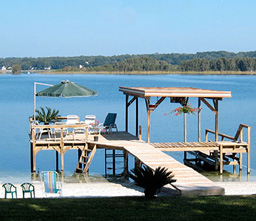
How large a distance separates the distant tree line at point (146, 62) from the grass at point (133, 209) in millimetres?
121917

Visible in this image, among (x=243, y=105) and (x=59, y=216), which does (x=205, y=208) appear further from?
(x=243, y=105)

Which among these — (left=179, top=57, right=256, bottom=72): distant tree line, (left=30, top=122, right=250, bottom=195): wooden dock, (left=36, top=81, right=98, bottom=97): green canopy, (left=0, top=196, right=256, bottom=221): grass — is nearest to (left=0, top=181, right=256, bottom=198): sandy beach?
(left=30, top=122, right=250, bottom=195): wooden dock

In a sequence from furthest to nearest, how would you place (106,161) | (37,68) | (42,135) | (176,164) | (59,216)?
(37,68), (106,161), (42,135), (176,164), (59,216)

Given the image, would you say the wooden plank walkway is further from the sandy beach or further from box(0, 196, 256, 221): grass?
box(0, 196, 256, 221): grass

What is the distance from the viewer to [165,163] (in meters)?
11.6

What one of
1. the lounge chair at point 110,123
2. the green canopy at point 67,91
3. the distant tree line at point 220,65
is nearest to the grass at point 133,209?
the green canopy at point 67,91

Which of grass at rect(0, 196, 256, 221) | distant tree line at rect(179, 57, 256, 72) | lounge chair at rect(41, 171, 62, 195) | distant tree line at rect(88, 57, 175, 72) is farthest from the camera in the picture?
distant tree line at rect(88, 57, 175, 72)

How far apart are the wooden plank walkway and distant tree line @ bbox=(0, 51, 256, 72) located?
115 metres

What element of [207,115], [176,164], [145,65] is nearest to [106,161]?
[176,164]

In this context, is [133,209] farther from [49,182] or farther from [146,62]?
[146,62]

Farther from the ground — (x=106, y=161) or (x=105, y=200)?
(x=105, y=200)

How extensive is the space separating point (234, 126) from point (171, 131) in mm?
4446

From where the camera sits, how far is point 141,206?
24.1ft

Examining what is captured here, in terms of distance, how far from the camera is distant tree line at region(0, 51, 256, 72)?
132 meters
